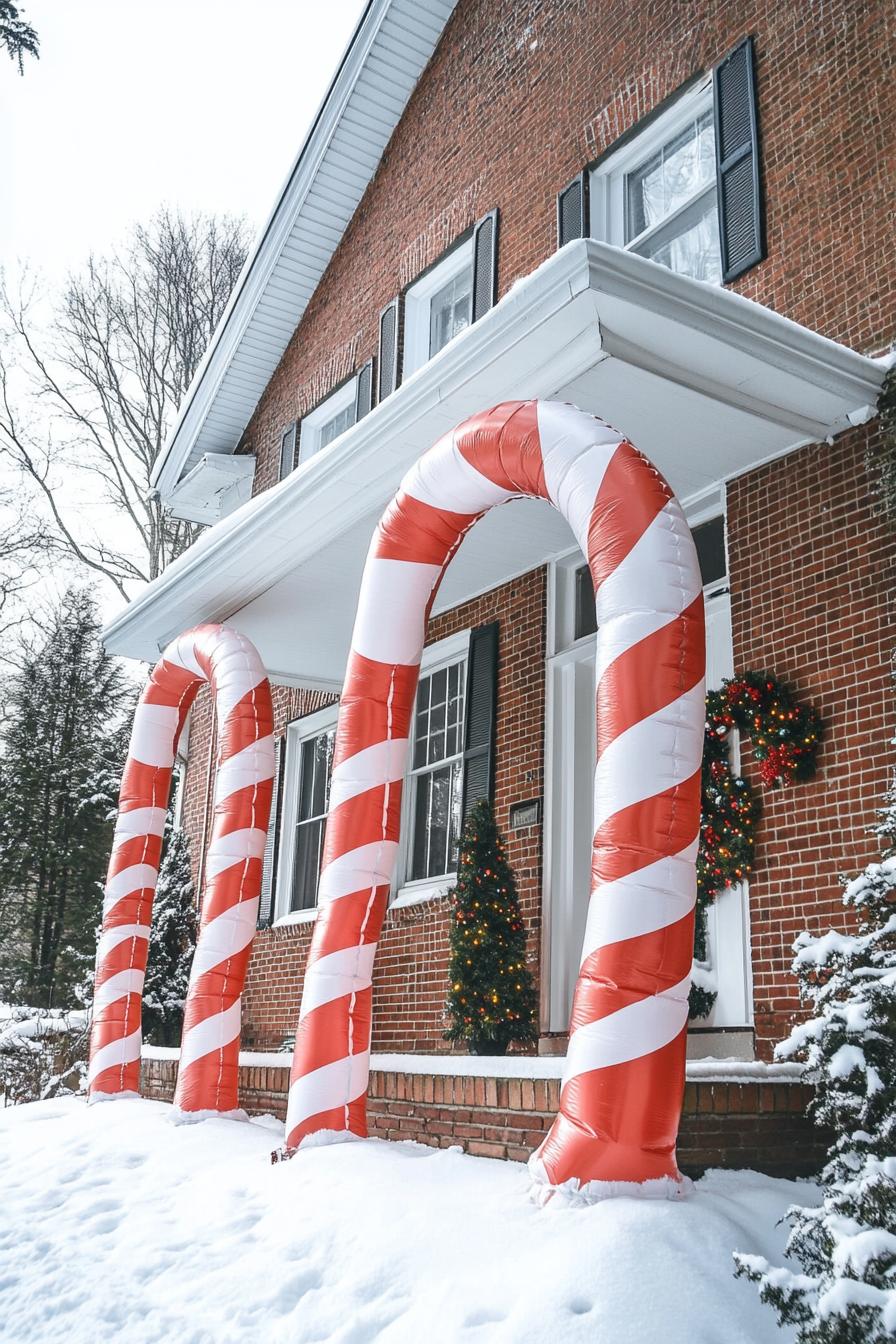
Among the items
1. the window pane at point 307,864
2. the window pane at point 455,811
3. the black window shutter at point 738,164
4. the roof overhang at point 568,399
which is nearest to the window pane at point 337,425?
the roof overhang at point 568,399

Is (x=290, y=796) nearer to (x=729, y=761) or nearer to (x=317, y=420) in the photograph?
(x=317, y=420)

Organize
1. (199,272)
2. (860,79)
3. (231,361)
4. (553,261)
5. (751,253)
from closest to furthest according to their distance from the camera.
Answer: (553,261), (860,79), (751,253), (231,361), (199,272)

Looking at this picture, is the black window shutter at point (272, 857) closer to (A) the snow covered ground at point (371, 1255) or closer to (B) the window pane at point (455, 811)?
(B) the window pane at point (455, 811)

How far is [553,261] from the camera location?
4922 millimetres

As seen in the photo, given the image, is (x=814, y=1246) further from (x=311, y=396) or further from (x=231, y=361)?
(x=231, y=361)

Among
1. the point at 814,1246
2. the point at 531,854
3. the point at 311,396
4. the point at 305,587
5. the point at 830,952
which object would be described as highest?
the point at 311,396

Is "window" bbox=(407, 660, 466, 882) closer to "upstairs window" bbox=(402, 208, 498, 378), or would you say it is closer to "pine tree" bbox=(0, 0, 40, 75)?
"upstairs window" bbox=(402, 208, 498, 378)

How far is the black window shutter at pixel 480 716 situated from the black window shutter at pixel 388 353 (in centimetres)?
294

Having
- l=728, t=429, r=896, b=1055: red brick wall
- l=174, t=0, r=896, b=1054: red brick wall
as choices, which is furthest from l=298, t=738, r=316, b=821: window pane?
l=728, t=429, r=896, b=1055: red brick wall

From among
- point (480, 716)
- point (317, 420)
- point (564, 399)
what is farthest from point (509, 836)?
point (317, 420)

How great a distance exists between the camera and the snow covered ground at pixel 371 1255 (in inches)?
124

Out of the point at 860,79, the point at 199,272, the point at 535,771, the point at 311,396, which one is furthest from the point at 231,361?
the point at 199,272

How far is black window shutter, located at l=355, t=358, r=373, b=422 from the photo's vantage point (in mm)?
10703

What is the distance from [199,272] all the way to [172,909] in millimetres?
13484
